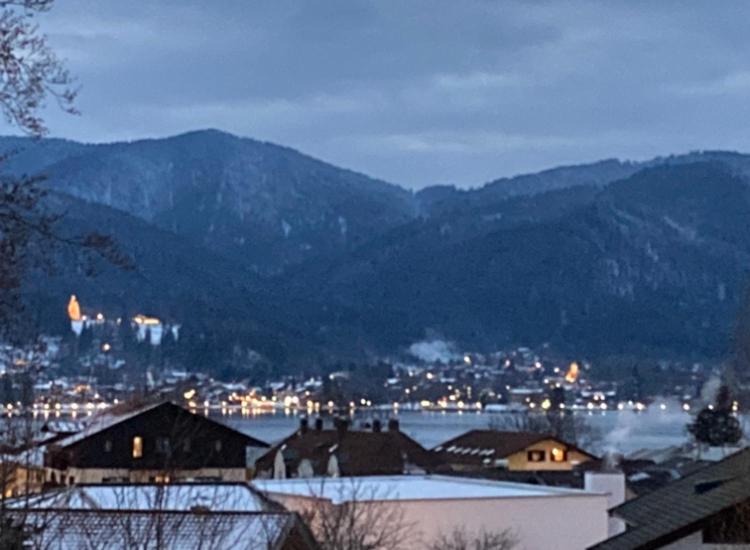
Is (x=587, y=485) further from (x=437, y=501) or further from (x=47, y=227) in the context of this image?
(x=47, y=227)

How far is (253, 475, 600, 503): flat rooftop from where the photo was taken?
37000 millimetres

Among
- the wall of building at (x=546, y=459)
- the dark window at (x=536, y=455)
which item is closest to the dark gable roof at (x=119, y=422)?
the wall of building at (x=546, y=459)

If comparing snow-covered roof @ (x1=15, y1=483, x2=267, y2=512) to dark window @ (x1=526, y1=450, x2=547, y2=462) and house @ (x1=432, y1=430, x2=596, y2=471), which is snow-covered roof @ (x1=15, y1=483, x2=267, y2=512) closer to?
house @ (x1=432, y1=430, x2=596, y2=471)

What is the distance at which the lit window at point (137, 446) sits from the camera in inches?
2051

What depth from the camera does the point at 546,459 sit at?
65.9 meters

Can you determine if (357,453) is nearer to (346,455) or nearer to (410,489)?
(346,455)

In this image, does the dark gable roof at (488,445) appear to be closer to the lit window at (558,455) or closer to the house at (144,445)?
the lit window at (558,455)

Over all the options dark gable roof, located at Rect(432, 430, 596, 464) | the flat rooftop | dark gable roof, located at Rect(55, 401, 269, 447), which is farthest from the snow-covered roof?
dark gable roof, located at Rect(432, 430, 596, 464)

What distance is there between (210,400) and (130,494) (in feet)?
570

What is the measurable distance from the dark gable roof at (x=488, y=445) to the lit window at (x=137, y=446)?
1852 cm

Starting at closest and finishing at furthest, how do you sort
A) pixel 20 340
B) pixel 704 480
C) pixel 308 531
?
pixel 20 340 < pixel 704 480 < pixel 308 531

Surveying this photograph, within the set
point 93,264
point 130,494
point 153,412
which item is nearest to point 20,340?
point 93,264

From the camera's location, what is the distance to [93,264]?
8.64 meters

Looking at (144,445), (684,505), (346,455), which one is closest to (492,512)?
(144,445)
